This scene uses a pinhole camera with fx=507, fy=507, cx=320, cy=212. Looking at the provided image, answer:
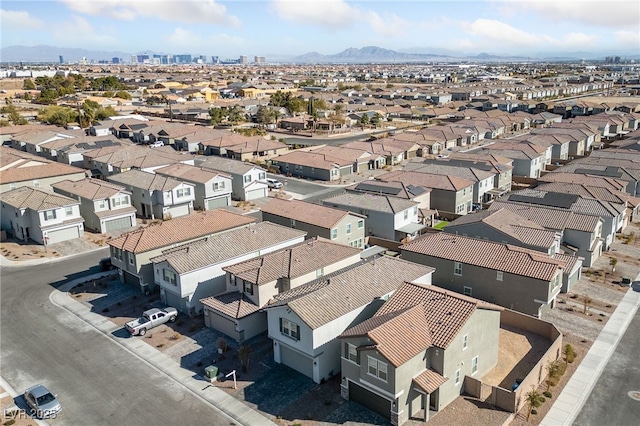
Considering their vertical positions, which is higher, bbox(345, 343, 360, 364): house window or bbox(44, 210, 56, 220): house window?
bbox(44, 210, 56, 220): house window

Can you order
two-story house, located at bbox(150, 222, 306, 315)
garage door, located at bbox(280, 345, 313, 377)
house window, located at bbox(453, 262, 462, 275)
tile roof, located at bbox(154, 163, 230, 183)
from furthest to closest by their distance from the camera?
tile roof, located at bbox(154, 163, 230, 183), house window, located at bbox(453, 262, 462, 275), two-story house, located at bbox(150, 222, 306, 315), garage door, located at bbox(280, 345, 313, 377)

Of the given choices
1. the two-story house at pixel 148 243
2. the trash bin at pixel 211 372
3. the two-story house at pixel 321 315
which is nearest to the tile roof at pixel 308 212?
the two-story house at pixel 148 243

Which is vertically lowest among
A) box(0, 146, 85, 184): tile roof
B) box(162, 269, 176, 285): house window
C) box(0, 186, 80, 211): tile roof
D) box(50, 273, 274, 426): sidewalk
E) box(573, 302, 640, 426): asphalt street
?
box(573, 302, 640, 426): asphalt street

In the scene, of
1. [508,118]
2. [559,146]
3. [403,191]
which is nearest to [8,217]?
[403,191]

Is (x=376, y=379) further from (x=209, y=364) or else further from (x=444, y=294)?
(x=209, y=364)

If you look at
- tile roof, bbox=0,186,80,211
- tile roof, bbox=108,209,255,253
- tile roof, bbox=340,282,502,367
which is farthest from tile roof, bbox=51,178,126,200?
tile roof, bbox=340,282,502,367

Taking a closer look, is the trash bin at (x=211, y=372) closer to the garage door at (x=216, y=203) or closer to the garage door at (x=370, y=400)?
the garage door at (x=370, y=400)

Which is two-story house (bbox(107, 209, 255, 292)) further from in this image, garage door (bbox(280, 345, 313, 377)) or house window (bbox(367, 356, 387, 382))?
house window (bbox(367, 356, 387, 382))
